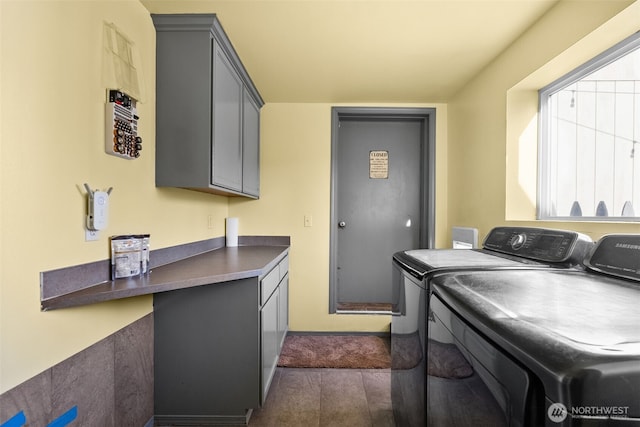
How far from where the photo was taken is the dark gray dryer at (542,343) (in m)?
0.47

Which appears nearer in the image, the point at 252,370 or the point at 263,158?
the point at 252,370

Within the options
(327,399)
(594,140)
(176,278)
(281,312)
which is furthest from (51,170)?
(594,140)

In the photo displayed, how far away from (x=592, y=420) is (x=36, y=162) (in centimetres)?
153

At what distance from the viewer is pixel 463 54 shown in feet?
7.25

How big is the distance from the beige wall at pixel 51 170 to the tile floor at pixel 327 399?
107 centimetres

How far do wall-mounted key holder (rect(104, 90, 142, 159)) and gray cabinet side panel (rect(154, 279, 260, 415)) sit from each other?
81 centimetres

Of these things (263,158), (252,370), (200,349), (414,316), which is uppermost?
(263,158)

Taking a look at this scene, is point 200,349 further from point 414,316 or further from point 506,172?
point 506,172

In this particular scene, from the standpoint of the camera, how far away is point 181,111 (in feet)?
5.95

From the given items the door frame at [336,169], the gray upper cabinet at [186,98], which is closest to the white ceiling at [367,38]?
the gray upper cabinet at [186,98]

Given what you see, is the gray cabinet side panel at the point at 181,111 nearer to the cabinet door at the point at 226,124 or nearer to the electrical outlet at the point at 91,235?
the cabinet door at the point at 226,124

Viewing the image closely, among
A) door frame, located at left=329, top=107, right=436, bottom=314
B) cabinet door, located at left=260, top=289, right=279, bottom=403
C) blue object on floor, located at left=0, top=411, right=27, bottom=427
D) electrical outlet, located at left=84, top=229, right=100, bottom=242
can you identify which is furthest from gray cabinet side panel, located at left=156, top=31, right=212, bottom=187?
door frame, located at left=329, top=107, right=436, bottom=314

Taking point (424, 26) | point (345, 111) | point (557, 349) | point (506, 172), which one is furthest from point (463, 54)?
point (557, 349)

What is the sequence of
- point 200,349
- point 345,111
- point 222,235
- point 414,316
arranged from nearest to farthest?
point 414,316
point 200,349
point 222,235
point 345,111
